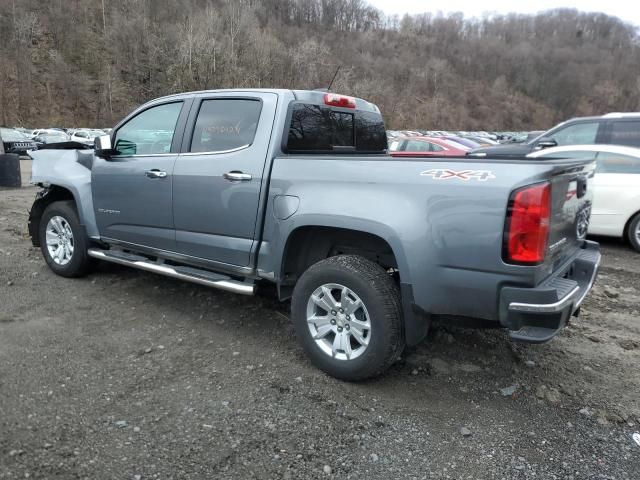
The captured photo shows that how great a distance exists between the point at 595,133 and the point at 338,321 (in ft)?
24.0

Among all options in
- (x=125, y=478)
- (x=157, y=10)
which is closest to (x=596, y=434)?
(x=125, y=478)

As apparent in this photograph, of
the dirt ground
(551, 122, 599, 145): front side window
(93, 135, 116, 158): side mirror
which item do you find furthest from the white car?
(93, 135, 116, 158): side mirror

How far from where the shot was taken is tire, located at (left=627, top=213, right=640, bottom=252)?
708cm

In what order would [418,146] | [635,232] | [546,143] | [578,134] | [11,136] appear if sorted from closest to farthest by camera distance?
[635,232] < [578,134] < [546,143] < [418,146] < [11,136]

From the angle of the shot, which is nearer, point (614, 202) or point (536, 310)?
point (536, 310)

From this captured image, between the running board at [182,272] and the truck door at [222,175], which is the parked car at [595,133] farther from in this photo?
the running board at [182,272]

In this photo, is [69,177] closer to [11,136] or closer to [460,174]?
[460,174]

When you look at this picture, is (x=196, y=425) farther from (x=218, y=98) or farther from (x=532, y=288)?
(x=218, y=98)

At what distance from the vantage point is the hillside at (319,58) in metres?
52.2

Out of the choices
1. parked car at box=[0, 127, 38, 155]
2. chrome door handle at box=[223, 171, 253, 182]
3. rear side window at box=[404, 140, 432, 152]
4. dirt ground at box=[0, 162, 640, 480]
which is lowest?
dirt ground at box=[0, 162, 640, 480]

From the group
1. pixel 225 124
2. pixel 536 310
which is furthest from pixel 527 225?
pixel 225 124

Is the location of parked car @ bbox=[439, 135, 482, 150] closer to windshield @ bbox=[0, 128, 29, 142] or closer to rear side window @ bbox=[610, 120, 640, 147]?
rear side window @ bbox=[610, 120, 640, 147]

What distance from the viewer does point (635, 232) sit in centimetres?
710

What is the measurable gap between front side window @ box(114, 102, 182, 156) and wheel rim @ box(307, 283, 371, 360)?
6.40 feet
